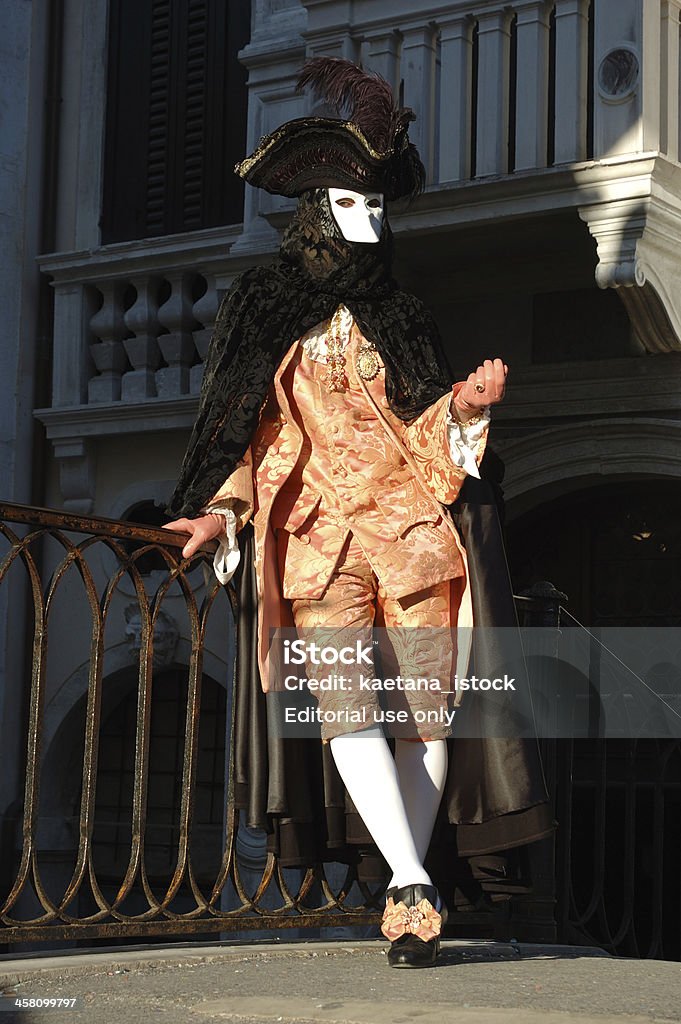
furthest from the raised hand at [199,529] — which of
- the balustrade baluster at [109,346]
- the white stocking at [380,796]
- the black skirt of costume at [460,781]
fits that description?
the balustrade baluster at [109,346]

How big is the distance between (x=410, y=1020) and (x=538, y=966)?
842 millimetres

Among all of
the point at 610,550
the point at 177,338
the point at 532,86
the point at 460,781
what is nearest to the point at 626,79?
the point at 532,86

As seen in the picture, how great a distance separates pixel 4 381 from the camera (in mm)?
8633

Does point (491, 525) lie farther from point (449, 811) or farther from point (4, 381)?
point (4, 381)

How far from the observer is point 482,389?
3.37m

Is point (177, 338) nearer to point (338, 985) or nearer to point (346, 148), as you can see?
point (346, 148)

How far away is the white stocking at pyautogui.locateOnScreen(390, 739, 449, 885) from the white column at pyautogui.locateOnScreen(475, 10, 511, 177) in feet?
11.2

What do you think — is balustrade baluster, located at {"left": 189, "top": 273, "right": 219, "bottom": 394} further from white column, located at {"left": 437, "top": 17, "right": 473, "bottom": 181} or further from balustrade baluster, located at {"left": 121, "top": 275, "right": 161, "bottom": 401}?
white column, located at {"left": 437, "top": 17, "right": 473, "bottom": 181}

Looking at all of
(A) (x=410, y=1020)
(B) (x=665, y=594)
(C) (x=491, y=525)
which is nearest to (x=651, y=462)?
(B) (x=665, y=594)

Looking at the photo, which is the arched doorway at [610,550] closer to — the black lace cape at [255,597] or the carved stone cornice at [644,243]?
the carved stone cornice at [644,243]

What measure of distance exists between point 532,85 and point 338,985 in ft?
14.3

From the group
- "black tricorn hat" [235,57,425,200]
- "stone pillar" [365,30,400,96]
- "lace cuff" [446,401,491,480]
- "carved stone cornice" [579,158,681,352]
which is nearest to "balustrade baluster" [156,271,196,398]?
"stone pillar" [365,30,400,96]

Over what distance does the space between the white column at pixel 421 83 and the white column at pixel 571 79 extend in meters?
0.57

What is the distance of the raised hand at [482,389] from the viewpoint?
3329mm
